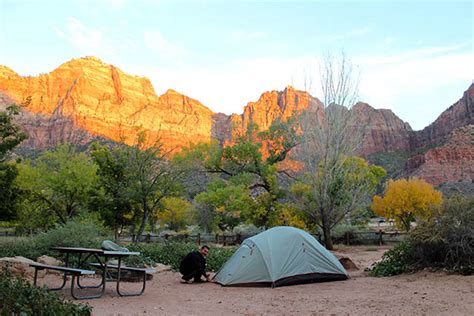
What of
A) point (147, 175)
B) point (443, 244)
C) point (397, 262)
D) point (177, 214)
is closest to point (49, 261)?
point (147, 175)

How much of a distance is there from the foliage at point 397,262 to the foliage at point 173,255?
204 inches

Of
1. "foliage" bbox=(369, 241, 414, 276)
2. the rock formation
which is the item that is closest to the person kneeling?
"foliage" bbox=(369, 241, 414, 276)

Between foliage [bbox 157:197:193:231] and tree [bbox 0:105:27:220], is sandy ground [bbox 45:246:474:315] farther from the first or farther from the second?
foliage [bbox 157:197:193:231]

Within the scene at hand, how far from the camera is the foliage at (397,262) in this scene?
11797mm

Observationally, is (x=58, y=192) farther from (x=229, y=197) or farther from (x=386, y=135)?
(x=386, y=135)

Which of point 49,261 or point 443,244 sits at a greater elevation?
point 443,244

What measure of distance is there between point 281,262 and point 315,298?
2283 millimetres

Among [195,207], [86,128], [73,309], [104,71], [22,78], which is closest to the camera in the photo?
[73,309]

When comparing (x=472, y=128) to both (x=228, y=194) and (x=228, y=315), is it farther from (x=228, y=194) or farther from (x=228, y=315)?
(x=228, y=315)

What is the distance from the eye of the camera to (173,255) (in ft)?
51.1

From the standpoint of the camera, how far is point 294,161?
2488cm

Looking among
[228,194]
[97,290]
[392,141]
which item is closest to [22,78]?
[392,141]

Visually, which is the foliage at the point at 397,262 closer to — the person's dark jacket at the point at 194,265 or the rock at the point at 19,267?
the person's dark jacket at the point at 194,265

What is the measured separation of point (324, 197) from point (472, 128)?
91.0m
